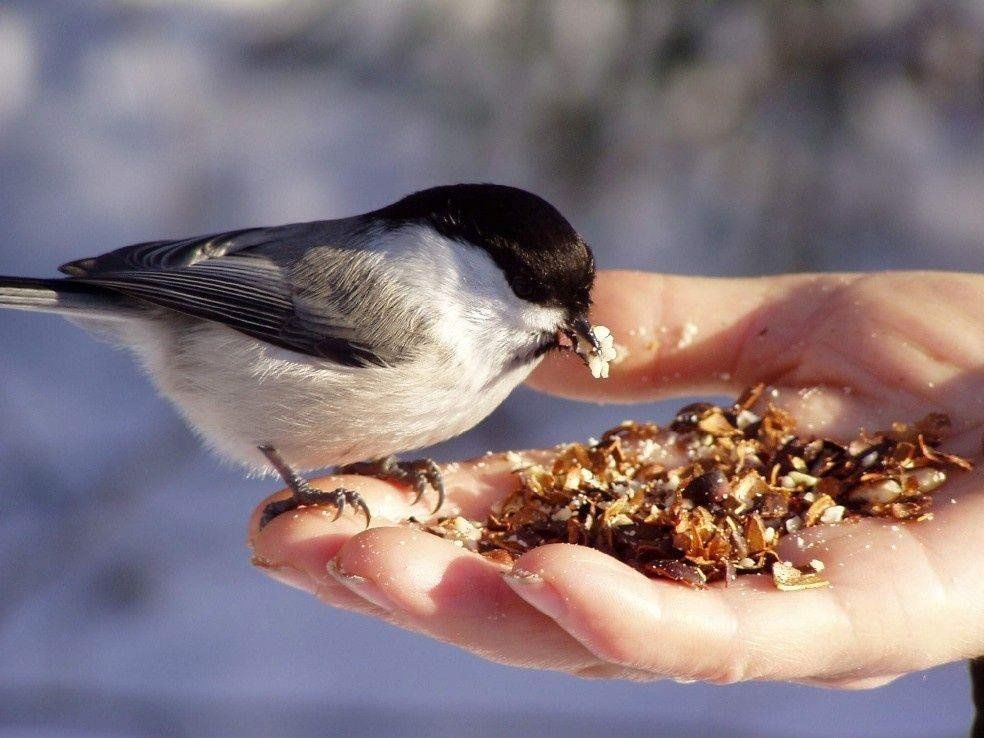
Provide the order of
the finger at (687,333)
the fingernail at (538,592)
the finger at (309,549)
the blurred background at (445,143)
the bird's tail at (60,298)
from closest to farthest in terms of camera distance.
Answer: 1. the fingernail at (538,592)
2. the finger at (309,549)
3. the bird's tail at (60,298)
4. the finger at (687,333)
5. the blurred background at (445,143)

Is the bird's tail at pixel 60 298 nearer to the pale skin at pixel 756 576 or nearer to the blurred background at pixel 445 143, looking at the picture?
the pale skin at pixel 756 576

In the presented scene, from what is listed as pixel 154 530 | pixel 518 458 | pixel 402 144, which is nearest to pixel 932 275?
pixel 518 458

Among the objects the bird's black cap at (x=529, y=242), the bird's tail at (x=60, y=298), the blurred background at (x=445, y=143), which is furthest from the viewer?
the blurred background at (x=445, y=143)

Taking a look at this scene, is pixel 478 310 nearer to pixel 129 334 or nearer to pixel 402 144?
pixel 129 334

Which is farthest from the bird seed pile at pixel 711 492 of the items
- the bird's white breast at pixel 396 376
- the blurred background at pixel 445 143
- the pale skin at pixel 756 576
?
the blurred background at pixel 445 143

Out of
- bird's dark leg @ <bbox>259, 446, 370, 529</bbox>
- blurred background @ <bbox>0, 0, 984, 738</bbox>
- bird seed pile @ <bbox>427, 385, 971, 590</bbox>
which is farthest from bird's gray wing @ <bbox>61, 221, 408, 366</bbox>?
blurred background @ <bbox>0, 0, 984, 738</bbox>

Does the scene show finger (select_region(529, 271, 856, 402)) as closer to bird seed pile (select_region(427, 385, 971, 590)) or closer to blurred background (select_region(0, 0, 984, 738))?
bird seed pile (select_region(427, 385, 971, 590))

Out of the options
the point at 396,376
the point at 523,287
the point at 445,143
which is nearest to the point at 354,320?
the point at 396,376
